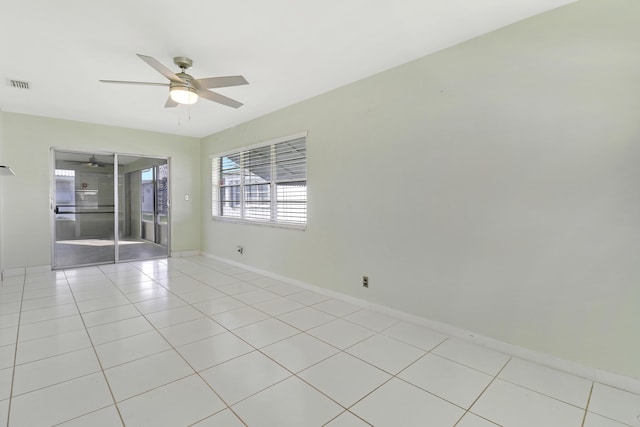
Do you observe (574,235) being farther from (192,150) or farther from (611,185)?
(192,150)

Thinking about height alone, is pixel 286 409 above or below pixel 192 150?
below

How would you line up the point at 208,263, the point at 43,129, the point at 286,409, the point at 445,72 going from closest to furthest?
the point at 286,409
the point at 445,72
the point at 43,129
the point at 208,263

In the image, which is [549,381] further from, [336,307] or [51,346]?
[51,346]

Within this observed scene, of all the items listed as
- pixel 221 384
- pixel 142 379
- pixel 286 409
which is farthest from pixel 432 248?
pixel 142 379

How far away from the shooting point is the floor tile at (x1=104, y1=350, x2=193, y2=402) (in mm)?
1930

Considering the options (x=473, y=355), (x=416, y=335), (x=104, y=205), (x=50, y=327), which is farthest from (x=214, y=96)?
(x=104, y=205)

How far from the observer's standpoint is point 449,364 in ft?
7.44

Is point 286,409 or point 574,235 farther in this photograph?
point 574,235

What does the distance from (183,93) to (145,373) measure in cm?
246

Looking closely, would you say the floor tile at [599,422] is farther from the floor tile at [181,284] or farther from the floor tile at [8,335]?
the floor tile at [8,335]

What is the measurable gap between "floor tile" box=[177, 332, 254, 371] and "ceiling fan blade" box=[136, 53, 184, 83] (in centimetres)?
236

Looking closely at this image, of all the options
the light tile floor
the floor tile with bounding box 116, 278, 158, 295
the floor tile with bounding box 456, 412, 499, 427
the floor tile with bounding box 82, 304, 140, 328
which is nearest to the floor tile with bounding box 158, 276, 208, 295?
the floor tile with bounding box 116, 278, 158, 295

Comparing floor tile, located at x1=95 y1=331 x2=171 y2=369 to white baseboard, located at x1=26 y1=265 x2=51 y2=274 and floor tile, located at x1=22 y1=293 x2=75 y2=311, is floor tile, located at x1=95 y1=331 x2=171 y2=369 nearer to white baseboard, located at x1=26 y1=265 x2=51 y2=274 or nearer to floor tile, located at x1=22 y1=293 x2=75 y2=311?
floor tile, located at x1=22 y1=293 x2=75 y2=311

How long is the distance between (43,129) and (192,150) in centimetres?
243
